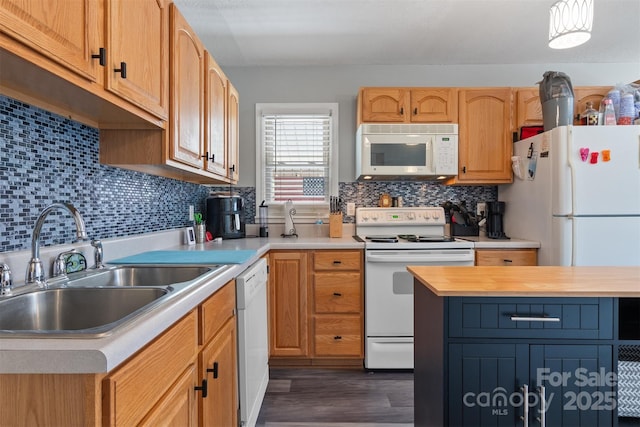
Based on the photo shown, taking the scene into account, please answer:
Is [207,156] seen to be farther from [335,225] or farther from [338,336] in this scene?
[338,336]

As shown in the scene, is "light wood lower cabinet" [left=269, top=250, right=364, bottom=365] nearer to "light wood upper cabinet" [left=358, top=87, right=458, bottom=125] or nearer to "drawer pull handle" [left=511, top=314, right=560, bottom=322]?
"light wood upper cabinet" [left=358, top=87, right=458, bottom=125]

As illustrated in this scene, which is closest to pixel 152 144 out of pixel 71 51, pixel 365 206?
pixel 71 51

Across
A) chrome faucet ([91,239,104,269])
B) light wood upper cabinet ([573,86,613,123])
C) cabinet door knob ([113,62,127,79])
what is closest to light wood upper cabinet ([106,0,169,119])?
cabinet door knob ([113,62,127,79])

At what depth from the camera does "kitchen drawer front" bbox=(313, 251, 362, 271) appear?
2.54 metres

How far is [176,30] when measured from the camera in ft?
5.16

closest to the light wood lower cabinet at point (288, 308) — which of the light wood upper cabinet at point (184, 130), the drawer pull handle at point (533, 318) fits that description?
the light wood upper cabinet at point (184, 130)

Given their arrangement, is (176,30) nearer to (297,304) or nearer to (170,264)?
(170,264)

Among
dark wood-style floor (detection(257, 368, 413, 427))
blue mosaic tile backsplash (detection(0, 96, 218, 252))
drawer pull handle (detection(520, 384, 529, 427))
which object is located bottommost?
dark wood-style floor (detection(257, 368, 413, 427))

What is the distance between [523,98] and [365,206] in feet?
5.17

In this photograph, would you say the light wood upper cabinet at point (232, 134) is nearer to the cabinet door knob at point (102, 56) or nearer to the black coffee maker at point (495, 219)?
the cabinet door knob at point (102, 56)

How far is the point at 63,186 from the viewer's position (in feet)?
4.44

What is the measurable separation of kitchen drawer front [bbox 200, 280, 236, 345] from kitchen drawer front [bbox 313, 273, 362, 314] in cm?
110

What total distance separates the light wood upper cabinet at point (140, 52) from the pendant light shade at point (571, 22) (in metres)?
1.84

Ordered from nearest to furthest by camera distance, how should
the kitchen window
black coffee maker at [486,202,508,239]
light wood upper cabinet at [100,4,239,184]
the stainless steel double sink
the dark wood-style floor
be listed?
1. the stainless steel double sink
2. light wood upper cabinet at [100,4,239,184]
3. the dark wood-style floor
4. black coffee maker at [486,202,508,239]
5. the kitchen window
